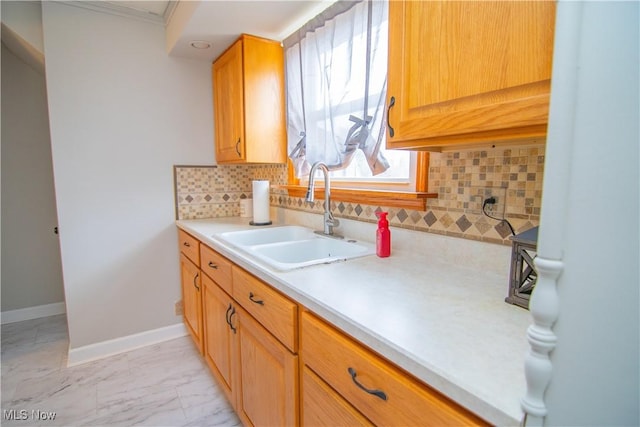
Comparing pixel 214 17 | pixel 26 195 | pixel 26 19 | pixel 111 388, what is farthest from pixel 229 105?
pixel 26 195

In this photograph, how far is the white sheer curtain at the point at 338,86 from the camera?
1431mm

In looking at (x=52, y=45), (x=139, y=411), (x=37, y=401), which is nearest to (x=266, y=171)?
→ (x=52, y=45)

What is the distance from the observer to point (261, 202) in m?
2.21

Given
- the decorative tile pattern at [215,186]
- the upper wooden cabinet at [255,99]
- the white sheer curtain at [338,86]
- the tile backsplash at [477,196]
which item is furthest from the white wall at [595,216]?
the decorative tile pattern at [215,186]

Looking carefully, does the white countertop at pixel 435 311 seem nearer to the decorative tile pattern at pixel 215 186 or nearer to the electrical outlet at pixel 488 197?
the electrical outlet at pixel 488 197

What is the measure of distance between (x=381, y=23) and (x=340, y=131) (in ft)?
1.66

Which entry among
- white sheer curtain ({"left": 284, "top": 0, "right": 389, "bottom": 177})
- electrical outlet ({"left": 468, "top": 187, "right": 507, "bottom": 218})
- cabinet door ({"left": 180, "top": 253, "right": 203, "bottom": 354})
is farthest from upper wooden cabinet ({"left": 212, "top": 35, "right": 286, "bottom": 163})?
electrical outlet ({"left": 468, "top": 187, "right": 507, "bottom": 218})

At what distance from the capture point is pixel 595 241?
0.40 meters

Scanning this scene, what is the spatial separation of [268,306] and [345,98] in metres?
1.06

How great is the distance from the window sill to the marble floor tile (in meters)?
1.28

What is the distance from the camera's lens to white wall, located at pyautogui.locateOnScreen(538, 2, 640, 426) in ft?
1.26

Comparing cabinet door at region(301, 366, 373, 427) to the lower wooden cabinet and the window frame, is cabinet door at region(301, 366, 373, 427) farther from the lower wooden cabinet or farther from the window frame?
the window frame

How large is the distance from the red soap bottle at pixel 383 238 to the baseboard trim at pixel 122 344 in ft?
6.40

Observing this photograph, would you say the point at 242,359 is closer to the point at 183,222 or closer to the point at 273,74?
the point at 183,222
